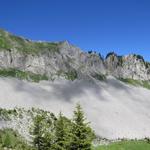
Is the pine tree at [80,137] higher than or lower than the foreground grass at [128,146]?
lower

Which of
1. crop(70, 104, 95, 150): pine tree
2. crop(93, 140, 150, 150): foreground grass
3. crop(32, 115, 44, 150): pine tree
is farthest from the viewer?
crop(93, 140, 150, 150): foreground grass

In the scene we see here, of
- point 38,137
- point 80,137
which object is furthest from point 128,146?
point 80,137

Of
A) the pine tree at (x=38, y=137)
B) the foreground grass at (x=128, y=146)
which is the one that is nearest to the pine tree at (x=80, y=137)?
the pine tree at (x=38, y=137)

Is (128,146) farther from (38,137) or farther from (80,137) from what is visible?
(80,137)

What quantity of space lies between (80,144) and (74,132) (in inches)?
71.2

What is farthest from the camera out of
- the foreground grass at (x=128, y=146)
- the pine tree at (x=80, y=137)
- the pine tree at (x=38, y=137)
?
the foreground grass at (x=128, y=146)

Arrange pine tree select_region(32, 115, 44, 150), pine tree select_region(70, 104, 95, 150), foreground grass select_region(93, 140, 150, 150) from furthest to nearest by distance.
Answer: foreground grass select_region(93, 140, 150, 150) < pine tree select_region(32, 115, 44, 150) < pine tree select_region(70, 104, 95, 150)

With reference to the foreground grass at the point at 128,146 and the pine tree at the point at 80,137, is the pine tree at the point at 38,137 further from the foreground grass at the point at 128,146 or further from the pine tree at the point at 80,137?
the foreground grass at the point at 128,146

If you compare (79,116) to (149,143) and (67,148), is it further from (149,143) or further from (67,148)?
(149,143)

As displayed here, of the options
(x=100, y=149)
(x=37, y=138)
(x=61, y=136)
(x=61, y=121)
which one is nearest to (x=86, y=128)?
(x=61, y=136)

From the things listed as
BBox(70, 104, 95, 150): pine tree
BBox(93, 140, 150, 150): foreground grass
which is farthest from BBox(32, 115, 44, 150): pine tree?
BBox(93, 140, 150, 150): foreground grass

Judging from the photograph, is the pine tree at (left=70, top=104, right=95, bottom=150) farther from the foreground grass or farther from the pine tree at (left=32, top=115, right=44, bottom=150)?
the foreground grass

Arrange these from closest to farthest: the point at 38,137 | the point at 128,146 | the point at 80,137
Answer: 1. the point at 80,137
2. the point at 38,137
3. the point at 128,146

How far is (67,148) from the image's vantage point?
55375 mm
